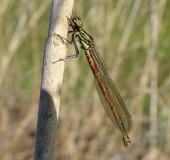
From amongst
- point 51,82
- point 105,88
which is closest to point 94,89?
point 105,88

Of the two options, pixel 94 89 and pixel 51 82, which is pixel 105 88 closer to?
pixel 51 82

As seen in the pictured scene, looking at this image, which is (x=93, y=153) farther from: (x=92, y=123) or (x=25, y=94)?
(x=25, y=94)

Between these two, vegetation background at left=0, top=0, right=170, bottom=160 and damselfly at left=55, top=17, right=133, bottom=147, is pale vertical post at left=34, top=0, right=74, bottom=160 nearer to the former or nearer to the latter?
damselfly at left=55, top=17, right=133, bottom=147

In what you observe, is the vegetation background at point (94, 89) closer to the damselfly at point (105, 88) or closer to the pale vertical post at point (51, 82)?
the damselfly at point (105, 88)

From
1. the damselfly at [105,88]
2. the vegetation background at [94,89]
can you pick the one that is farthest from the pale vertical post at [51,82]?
the vegetation background at [94,89]

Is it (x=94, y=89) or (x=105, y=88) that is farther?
(x=94, y=89)

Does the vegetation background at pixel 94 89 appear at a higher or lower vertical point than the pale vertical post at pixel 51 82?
higher

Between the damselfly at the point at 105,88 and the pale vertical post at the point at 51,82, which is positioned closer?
the pale vertical post at the point at 51,82

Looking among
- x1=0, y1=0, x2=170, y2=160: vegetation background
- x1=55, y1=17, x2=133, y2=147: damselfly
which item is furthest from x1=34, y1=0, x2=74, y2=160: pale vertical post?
x1=0, y1=0, x2=170, y2=160: vegetation background

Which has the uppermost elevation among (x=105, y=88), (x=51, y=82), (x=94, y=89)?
(x=94, y=89)

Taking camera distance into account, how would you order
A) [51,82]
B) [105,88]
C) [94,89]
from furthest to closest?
[94,89] < [105,88] < [51,82]

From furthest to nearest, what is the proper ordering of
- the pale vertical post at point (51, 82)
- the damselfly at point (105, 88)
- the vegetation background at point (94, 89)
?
the vegetation background at point (94, 89)
the damselfly at point (105, 88)
the pale vertical post at point (51, 82)
